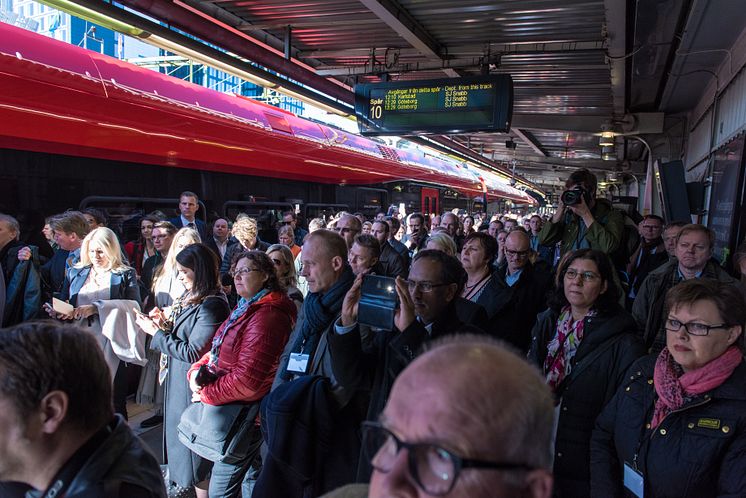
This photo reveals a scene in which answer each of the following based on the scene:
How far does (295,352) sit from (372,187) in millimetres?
12264

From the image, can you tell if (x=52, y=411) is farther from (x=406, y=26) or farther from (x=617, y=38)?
(x=617, y=38)

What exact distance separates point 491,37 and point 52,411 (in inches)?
201

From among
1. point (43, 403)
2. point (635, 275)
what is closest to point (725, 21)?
point (635, 275)

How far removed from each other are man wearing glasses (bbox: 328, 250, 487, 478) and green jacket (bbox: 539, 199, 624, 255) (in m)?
1.62

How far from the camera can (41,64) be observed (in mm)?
4398

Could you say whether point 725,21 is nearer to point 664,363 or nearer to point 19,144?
point 664,363

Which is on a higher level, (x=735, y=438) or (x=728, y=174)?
(x=728, y=174)

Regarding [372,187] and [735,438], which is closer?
[735,438]

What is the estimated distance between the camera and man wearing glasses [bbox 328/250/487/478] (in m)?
1.91

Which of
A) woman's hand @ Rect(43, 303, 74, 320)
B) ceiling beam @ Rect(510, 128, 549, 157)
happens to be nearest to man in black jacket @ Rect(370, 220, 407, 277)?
woman's hand @ Rect(43, 303, 74, 320)

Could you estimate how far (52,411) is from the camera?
124 cm

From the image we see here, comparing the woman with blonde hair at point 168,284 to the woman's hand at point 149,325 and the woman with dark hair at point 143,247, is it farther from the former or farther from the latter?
the woman with dark hair at point 143,247

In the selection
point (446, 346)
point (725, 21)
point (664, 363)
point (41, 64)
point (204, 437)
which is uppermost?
point (725, 21)

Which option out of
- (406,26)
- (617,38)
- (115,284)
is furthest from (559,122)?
(115,284)
